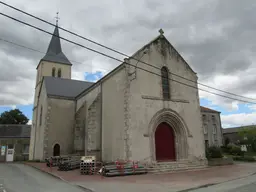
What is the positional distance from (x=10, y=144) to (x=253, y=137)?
40.9 metres

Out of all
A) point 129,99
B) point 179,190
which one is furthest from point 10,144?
point 179,190

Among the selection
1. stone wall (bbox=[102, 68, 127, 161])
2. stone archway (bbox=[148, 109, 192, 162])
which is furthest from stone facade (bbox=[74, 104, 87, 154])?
stone archway (bbox=[148, 109, 192, 162])

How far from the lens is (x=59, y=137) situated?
77.2ft

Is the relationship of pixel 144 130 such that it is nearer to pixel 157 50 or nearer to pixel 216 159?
pixel 157 50

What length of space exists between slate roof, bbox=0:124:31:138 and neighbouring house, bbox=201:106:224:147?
3083 centimetres

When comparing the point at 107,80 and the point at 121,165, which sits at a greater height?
the point at 107,80

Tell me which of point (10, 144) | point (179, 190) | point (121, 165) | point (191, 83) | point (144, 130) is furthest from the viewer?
point (10, 144)

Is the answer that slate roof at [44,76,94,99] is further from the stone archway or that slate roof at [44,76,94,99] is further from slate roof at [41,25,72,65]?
the stone archway

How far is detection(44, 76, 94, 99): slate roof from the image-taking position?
25347 millimetres

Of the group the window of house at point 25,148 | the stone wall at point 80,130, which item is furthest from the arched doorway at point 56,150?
the window of house at point 25,148

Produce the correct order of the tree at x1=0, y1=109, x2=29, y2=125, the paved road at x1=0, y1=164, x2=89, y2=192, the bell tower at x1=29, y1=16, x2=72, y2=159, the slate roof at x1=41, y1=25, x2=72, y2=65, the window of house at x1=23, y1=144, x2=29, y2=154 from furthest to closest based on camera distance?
the tree at x1=0, y1=109, x2=29, y2=125, the slate roof at x1=41, y1=25, x2=72, y2=65, the bell tower at x1=29, y1=16, x2=72, y2=159, the window of house at x1=23, y1=144, x2=29, y2=154, the paved road at x1=0, y1=164, x2=89, y2=192

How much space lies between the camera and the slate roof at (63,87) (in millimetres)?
25347

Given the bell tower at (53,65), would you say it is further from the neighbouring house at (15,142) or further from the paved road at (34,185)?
the paved road at (34,185)

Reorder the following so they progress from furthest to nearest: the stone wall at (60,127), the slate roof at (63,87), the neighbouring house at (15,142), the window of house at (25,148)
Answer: the window of house at (25,148), the neighbouring house at (15,142), the slate roof at (63,87), the stone wall at (60,127)
